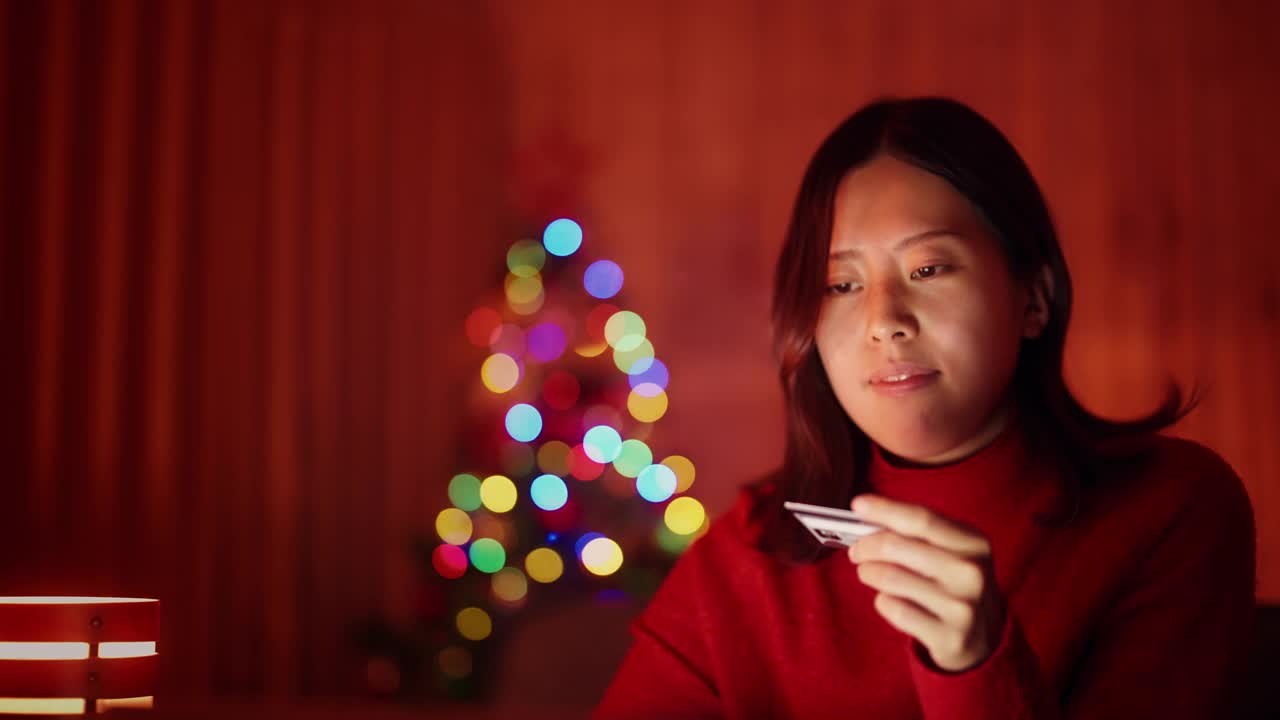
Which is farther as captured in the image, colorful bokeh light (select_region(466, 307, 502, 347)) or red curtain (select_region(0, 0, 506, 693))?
colorful bokeh light (select_region(466, 307, 502, 347))

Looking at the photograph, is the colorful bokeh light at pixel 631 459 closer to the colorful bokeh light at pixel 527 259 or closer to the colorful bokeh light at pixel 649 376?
the colorful bokeh light at pixel 649 376

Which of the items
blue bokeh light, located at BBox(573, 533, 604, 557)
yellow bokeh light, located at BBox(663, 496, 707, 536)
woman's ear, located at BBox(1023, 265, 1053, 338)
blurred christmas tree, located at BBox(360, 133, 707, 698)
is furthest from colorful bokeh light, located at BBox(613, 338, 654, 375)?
woman's ear, located at BBox(1023, 265, 1053, 338)

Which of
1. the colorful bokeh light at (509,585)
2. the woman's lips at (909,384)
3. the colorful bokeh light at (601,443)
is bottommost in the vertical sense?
the colorful bokeh light at (509,585)

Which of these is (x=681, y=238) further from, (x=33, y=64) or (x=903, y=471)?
(x=903, y=471)

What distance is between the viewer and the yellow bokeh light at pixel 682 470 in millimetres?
3746

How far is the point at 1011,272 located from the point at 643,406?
2.30m

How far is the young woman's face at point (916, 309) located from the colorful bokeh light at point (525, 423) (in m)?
2.14

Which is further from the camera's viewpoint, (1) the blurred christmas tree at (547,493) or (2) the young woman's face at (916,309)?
(1) the blurred christmas tree at (547,493)

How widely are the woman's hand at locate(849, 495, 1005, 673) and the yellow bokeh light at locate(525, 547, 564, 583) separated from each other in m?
2.43

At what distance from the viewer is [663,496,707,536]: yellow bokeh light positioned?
335cm

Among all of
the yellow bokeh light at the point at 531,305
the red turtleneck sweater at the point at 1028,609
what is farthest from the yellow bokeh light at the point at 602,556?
the red turtleneck sweater at the point at 1028,609

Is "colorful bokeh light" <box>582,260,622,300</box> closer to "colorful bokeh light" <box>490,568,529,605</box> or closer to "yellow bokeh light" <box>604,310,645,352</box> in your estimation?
"yellow bokeh light" <box>604,310,645,352</box>

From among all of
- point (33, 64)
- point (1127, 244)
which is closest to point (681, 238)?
point (1127, 244)

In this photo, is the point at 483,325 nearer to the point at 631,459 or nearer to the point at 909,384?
the point at 631,459
